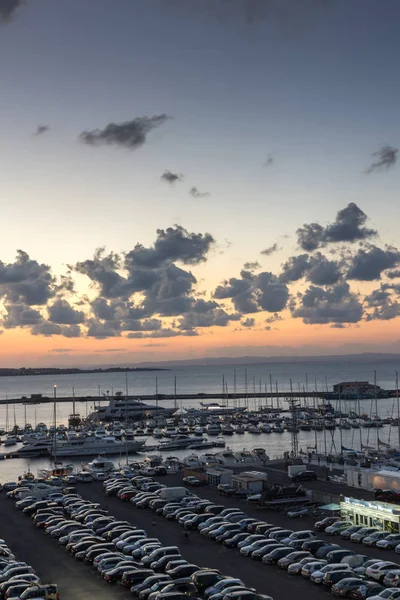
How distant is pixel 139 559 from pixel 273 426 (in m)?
64.5

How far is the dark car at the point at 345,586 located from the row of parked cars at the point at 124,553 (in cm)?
238

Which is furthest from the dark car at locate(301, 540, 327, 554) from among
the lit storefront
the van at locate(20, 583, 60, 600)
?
the van at locate(20, 583, 60, 600)

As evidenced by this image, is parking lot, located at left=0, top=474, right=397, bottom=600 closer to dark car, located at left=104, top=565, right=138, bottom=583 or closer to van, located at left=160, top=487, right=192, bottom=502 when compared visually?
dark car, located at left=104, top=565, right=138, bottom=583

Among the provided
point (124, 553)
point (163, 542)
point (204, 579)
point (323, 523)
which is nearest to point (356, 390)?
point (323, 523)

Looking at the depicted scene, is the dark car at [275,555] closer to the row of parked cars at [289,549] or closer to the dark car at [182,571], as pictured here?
the row of parked cars at [289,549]

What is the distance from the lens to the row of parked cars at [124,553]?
63.7ft

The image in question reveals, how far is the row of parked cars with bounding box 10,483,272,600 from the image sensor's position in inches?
765

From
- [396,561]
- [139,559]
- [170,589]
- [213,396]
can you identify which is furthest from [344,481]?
[213,396]

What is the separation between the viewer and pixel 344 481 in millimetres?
36031

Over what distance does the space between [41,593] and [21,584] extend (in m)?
1.23

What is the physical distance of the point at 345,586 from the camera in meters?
19.2

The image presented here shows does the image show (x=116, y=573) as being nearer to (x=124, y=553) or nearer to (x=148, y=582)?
(x=148, y=582)

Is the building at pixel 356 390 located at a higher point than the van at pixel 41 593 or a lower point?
lower

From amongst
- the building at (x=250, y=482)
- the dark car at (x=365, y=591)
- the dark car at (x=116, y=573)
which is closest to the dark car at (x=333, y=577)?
→ the dark car at (x=365, y=591)
